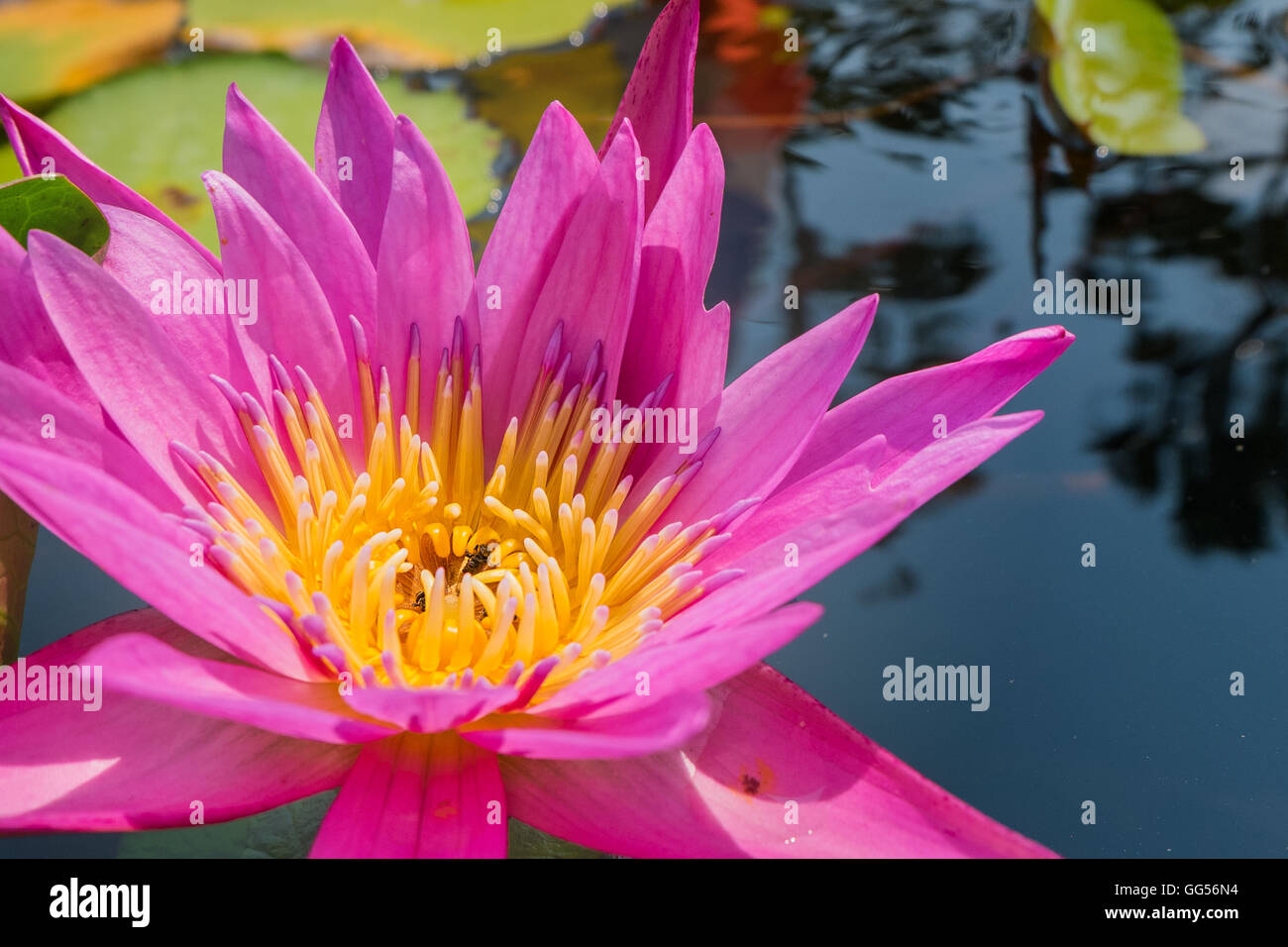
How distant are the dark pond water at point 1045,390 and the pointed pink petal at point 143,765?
305mm

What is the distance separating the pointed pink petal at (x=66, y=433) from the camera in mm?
813

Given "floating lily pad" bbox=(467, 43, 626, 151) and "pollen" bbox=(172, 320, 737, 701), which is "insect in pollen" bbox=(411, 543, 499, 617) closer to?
"pollen" bbox=(172, 320, 737, 701)

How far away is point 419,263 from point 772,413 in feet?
1.48

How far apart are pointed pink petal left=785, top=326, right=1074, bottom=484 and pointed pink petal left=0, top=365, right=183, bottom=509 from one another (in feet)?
2.29

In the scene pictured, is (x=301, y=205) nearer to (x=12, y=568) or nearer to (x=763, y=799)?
(x=12, y=568)

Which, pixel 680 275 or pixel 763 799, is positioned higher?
pixel 680 275

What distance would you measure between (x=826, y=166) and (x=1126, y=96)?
2.36 ft

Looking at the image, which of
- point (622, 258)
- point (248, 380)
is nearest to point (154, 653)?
point (248, 380)

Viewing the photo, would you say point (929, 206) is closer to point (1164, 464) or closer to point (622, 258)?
point (1164, 464)

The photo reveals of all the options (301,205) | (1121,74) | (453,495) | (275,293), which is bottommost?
(453,495)

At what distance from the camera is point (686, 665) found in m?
0.74

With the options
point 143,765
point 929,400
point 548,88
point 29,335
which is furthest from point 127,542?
point 548,88

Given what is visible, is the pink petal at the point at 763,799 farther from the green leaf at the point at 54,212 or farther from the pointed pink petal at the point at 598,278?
the green leaf at the point at 54,212

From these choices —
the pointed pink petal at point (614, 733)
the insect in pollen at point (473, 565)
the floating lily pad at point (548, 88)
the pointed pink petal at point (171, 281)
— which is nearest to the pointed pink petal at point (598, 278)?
the insect in pollen at point (473, 565)
